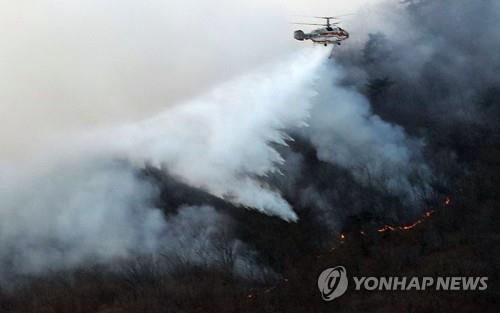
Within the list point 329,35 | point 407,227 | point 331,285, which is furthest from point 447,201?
point 329,35

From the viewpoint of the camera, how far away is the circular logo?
64750 millimetres

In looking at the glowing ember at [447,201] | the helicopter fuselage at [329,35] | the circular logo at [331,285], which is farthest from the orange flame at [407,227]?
the helicopter fuselage at [329,35]

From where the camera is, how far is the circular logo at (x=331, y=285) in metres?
64.8

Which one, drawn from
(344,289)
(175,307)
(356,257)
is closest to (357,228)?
(356,257)

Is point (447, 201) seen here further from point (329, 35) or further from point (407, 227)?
point (329, 35)

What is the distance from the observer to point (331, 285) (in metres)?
65.1

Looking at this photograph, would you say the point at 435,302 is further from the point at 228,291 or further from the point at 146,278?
the point at 146,278

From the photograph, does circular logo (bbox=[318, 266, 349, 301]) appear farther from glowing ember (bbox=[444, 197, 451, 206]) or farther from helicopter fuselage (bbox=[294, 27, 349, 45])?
helicopter fuselage (bbox=[294, 27, 349, 45])

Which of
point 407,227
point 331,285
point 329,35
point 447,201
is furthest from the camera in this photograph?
point 447,201

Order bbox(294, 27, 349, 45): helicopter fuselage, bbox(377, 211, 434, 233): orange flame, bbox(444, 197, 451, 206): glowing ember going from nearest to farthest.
→ 1. bbox(294, 27, 349, 45): helicopter fuselage
2. bbox(377, 211, 434, 233): orange flame
3. bbox(444, 197, 451, 206): glowing ember

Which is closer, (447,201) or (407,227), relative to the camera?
(407,227)

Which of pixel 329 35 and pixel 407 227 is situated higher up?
pixel 329 35

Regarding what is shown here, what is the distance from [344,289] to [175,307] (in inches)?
508

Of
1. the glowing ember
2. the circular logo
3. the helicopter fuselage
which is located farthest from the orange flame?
the helicopter fuselage
